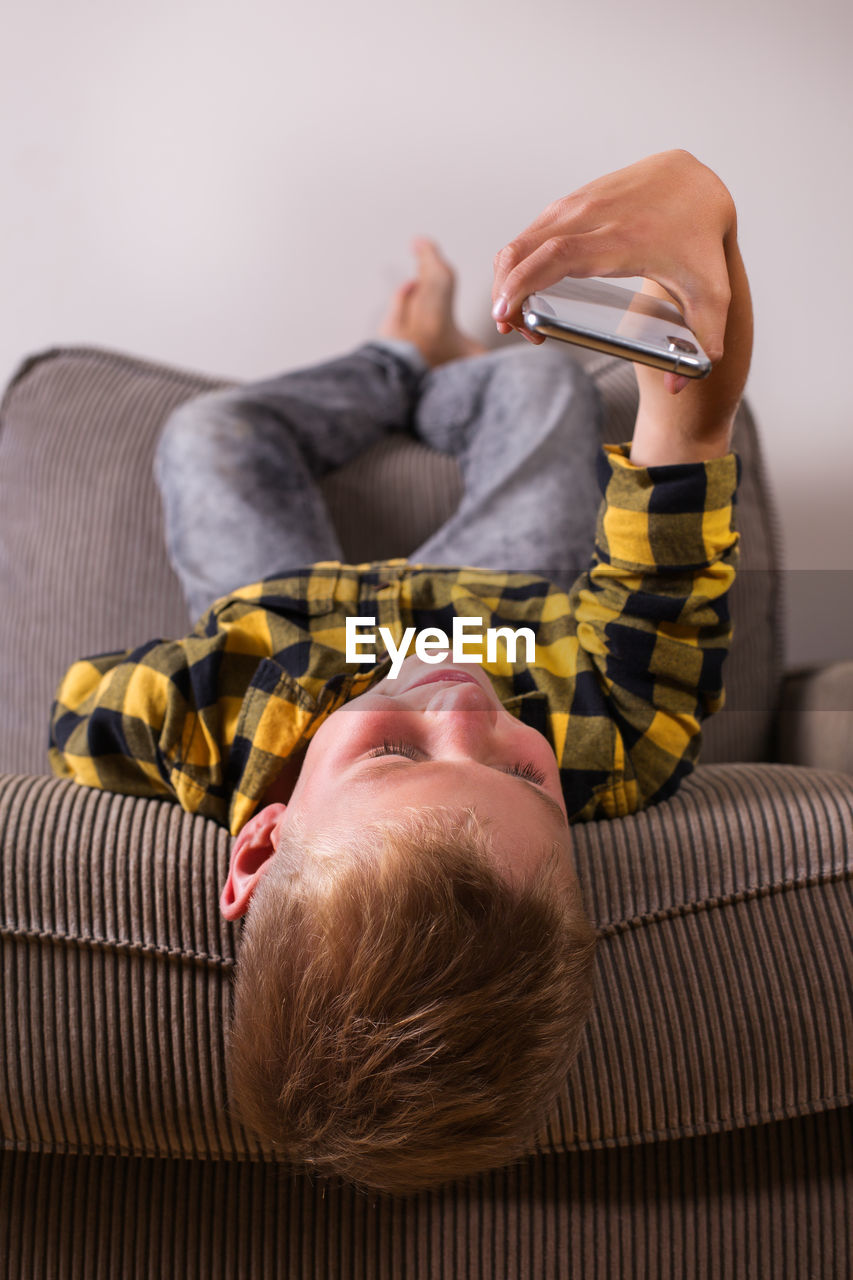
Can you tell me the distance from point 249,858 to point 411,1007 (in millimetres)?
135

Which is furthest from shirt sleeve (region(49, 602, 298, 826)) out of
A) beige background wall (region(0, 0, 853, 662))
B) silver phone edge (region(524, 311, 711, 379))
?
beige background wall (region(0, 0, 853, 662))

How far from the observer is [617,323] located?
29cm

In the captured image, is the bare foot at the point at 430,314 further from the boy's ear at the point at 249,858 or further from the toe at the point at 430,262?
the boy's ear at the point at 249,858

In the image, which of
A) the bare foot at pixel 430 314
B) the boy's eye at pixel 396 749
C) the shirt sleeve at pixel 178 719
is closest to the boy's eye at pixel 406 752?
the boy's eye at pixel 396 749

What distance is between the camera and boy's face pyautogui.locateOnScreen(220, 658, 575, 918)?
42cm

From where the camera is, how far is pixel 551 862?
1.40 ft

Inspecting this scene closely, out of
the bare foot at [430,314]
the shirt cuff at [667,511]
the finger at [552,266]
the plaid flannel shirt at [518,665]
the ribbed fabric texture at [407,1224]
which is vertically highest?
the finger at [552,266]

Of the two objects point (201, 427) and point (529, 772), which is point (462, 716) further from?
point (201, 427)

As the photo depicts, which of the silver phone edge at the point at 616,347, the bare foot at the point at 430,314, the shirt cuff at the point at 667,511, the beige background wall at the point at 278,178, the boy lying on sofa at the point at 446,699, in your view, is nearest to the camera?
the silver phone edge at the point at 616,347

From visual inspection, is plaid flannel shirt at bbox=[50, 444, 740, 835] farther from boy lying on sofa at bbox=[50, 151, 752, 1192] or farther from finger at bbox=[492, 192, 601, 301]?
finger at bbox=[492, 192, 601, 301]

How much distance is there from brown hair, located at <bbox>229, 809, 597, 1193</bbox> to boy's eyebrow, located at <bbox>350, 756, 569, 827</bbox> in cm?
3

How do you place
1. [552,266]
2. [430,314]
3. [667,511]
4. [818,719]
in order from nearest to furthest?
[552,266] < [667,511] < [818,719] < [430,314]

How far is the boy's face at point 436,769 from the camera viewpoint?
1.38 ft

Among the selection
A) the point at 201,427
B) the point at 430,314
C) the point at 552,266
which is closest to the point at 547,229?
the point at 552,266
